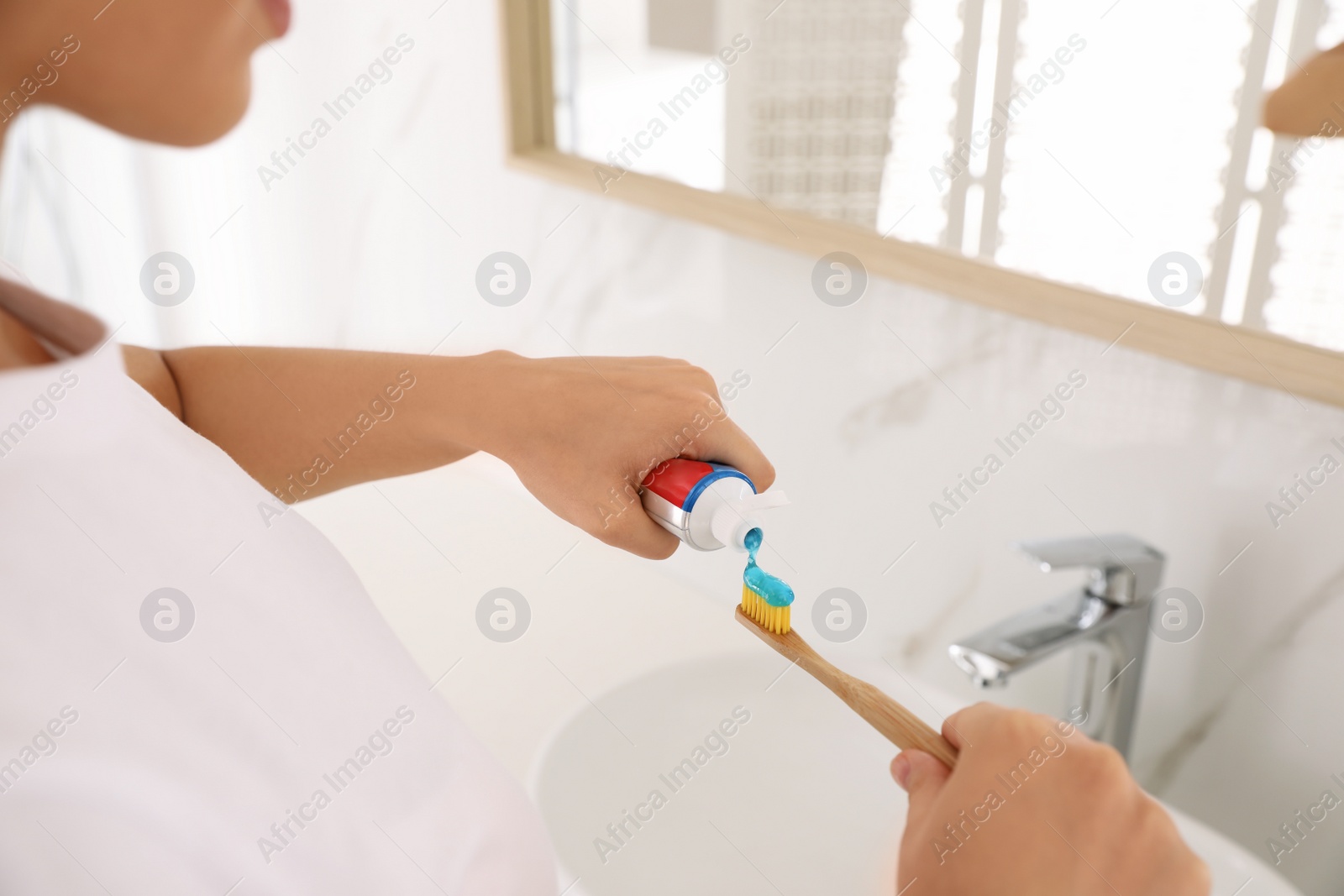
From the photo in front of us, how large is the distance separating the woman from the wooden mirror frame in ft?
0.73

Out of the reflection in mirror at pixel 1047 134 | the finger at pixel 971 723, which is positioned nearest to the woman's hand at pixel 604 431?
the finger at pixel 971 723

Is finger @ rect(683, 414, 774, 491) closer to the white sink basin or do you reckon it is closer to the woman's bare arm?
the woman's bare arm

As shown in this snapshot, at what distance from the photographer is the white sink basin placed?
0.60 meters

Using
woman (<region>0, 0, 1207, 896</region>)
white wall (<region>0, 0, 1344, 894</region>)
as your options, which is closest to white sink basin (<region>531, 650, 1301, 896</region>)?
white wall (<region>0, 0, 1344, 894</region>)

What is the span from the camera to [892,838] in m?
0.60

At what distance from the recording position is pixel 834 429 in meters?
0.75

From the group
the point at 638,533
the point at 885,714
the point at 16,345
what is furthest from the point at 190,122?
the point at 885,714

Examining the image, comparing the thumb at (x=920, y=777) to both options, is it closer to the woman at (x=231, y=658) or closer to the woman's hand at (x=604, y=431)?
the woman at (x=231, y=658)

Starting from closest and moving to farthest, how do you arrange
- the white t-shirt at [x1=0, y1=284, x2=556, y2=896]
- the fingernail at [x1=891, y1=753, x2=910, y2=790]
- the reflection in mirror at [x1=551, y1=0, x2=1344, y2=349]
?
the white t-shirt at [x1=0, y1=284, x2=556, y2=896] → the fingernail at [x1=891, y1=753, x2=910, y2=790] → the reflection in mirror at [x1=551, y1=0, x2=1344, y2=349]

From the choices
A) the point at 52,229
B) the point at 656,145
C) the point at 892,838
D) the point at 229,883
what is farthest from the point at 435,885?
the point at 52,229

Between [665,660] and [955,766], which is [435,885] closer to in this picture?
[955,766]

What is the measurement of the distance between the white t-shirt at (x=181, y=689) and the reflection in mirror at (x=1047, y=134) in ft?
1.36

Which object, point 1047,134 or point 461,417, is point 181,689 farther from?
point 1047,134

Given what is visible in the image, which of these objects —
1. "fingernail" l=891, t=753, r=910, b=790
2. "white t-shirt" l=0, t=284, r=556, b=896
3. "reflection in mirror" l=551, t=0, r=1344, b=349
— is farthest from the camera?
"reflection in mirror" l=551, t=0, r=1344, b=349
